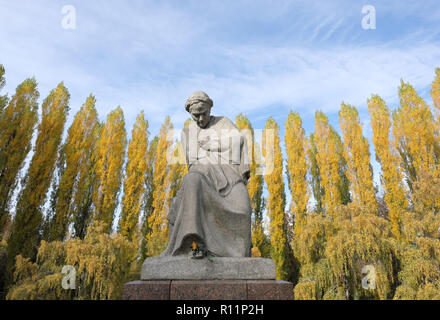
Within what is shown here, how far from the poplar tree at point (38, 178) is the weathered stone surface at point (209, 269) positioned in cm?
1179

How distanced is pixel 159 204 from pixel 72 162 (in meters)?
5.10

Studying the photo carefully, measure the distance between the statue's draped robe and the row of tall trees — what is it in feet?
25.3

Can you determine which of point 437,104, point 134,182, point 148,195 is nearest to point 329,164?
point 437,104

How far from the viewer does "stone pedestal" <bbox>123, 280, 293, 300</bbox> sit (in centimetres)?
271

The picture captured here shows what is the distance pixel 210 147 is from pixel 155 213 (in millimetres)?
12732

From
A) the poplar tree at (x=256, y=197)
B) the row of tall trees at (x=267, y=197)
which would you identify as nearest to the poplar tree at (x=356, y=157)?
the row of tall trees at (x=267, y=197)

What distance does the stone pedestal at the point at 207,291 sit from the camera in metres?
2.71

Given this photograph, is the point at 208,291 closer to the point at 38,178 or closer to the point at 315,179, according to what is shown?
the point at 38,178

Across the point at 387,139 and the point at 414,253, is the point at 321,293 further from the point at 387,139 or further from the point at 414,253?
the point at 387,139

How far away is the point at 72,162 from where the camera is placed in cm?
1538

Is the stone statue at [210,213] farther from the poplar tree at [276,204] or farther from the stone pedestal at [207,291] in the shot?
the poplar tree at [276,204]

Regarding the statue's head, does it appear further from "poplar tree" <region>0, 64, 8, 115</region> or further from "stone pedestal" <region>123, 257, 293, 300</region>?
"poplar tree" <region>0, 64, 8, 115</region>

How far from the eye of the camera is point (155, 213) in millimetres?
15953

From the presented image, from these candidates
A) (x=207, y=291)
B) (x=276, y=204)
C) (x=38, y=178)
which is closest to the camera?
(x=207, y=291)
